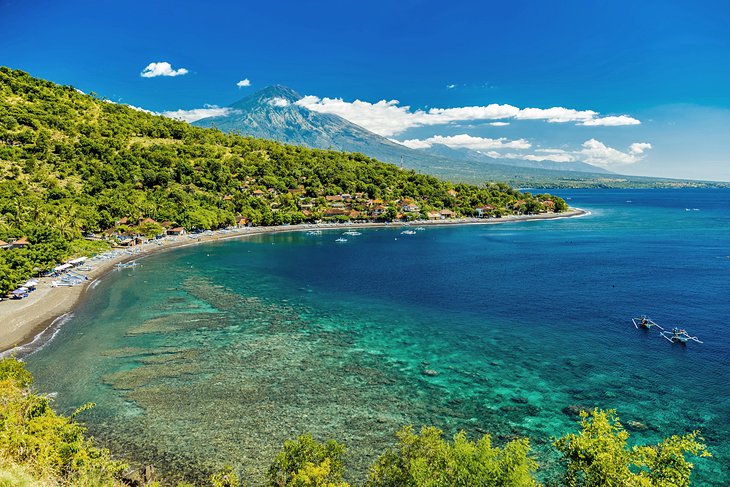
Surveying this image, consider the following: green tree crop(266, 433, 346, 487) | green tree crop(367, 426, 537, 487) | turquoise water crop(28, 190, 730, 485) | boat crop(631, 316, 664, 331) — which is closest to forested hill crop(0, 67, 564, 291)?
turquoise water crop(28, 190, 730, 485)

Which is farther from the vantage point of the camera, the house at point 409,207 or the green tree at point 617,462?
the house at point 409,207

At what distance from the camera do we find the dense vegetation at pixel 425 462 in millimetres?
13977

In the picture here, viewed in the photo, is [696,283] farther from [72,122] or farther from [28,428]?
[72,122]

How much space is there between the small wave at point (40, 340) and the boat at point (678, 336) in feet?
181

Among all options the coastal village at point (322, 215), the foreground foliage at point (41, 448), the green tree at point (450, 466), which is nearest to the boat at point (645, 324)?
the green tree at point (450, 466)

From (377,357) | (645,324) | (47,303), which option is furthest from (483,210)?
(47,303)

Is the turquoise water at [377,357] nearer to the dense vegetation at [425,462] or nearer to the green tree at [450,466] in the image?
the dense vegetation at [425,462]

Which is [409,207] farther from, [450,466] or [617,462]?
[450,466]

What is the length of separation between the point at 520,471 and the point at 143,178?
120 meters

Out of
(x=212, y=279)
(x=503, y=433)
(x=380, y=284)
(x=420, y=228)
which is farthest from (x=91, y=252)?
(x=420, y=228)

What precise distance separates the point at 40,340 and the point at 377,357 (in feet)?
101

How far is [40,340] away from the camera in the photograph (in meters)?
36.6

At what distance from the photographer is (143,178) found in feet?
362

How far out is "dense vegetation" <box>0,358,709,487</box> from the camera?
13977mm
